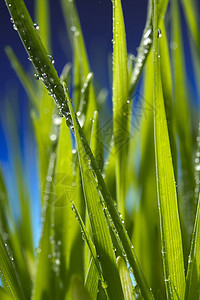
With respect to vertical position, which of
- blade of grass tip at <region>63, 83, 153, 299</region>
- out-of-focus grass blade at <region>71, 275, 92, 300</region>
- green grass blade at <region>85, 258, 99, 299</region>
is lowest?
green grass blade at <region>85, 258, 99, 299</region>

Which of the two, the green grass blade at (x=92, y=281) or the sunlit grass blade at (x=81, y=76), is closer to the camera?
the green grass blade at (x=92, y=281)

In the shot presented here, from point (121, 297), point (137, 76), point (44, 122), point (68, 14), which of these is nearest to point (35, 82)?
point (68, 14)

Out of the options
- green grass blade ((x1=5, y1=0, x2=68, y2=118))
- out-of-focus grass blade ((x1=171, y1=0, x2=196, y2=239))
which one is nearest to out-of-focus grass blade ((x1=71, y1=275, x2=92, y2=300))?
green grass blade ((x1=5, y1=0, x2=68, y2=118))

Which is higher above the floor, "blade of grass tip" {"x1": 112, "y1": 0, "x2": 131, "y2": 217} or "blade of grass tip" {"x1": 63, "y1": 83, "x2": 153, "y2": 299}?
"blade of grass tip" {"x1": 112, "y1": 0, "x2": 131, "y2": 217}

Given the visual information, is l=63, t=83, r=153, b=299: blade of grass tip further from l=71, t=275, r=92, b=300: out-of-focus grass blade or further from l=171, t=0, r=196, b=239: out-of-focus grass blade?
l=171, t=0, r=196, b=239: out-of-focus grass blade

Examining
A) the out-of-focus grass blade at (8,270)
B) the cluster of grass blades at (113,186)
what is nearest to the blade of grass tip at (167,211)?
the cluster of grass blades at (113,186)

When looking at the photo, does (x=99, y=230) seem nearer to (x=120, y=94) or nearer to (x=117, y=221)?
(x=117, y=221)

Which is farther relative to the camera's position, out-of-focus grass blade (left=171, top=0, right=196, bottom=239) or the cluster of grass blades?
out-of-focus grass blade (left=171, top=0, right=196, bottom=239)

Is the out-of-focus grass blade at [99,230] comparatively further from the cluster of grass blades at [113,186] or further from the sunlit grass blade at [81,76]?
the sunlit grass blade at [81,76]
